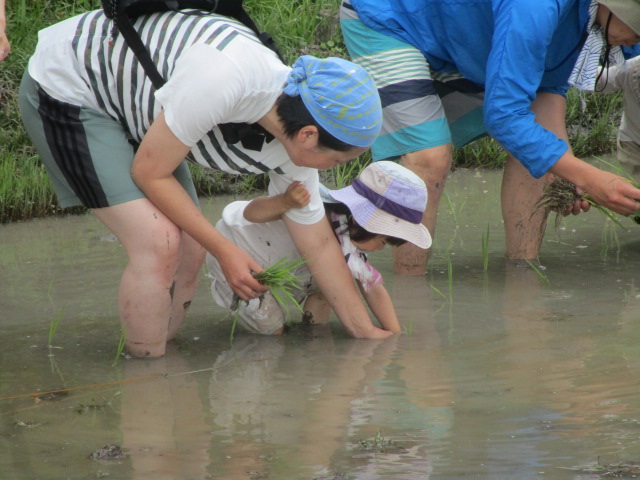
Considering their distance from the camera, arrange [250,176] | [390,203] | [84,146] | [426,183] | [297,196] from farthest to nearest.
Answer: [250,176], [426,183], [390,203], [297,196], [84,146]

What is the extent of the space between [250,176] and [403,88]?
2.04 m

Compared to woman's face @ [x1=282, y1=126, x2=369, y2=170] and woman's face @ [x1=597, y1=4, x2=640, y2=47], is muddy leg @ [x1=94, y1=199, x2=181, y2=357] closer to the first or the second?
woman's face @ [x1=282, y1=126, x2=369, y2=170]

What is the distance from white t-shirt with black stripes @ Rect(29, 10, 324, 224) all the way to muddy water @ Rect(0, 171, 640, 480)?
0.59 m

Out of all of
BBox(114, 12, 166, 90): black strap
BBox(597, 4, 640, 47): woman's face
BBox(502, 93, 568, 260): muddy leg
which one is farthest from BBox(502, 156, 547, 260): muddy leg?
BBox(114, 12, 166, 90): black strap

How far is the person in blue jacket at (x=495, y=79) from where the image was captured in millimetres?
3410

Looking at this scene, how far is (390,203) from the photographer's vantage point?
3275 mm

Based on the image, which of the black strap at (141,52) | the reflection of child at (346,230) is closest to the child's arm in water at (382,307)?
the reflection of child at (346,230)

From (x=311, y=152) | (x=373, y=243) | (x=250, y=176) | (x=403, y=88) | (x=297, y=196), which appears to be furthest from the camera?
(x=250, y=176)

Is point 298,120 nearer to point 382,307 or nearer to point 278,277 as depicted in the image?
point 278,277

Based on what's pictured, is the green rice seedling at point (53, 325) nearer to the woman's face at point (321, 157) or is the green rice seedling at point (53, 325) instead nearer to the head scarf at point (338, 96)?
the woman's face at point (321, 157)

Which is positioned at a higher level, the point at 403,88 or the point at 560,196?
the point at 403,88

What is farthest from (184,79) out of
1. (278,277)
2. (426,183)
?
(426,183)

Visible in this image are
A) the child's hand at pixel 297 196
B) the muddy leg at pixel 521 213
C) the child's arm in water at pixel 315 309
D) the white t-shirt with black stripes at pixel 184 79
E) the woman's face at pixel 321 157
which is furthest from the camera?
the muddy leg at pixel 521 213

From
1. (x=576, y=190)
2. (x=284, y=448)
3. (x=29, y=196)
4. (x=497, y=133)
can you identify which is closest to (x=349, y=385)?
(x=284, y=448)
